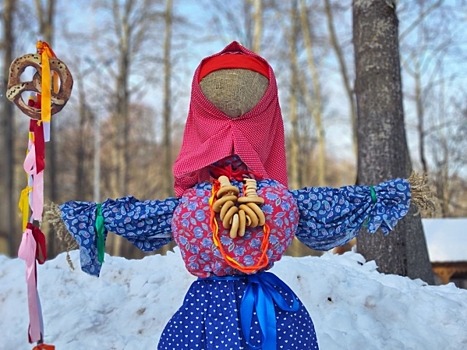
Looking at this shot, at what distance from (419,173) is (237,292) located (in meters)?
1.00

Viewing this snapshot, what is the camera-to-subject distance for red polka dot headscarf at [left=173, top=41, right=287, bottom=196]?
267cm

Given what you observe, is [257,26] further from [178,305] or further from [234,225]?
[234,225]

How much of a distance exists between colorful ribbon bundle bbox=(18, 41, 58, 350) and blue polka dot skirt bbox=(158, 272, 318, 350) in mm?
555

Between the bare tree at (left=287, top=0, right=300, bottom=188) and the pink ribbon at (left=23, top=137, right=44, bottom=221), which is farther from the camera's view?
the bare tree at (left=287, top=0, right=300, bottom=188)

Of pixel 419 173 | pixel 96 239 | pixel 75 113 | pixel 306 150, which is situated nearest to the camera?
pixel 96 239

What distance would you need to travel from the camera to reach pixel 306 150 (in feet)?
79.8

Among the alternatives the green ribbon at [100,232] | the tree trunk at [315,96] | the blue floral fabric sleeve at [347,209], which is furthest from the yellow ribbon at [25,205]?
the tree trunk at [315,96]

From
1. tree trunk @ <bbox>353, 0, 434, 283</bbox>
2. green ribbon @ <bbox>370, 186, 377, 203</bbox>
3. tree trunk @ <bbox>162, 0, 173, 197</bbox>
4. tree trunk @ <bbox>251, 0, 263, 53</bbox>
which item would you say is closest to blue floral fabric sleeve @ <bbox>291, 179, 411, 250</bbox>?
green ribbon @ <bbox>370, 186, 377, 203</bbox>

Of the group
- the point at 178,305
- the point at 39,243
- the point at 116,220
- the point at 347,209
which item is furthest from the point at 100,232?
the point at 178,305

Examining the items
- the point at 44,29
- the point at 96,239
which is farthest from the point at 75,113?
the point at 96,239

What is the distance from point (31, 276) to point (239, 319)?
A: 35.0 inches

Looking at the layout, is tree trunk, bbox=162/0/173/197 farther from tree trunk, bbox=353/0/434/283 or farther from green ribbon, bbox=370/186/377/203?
green ribbon, bbox=370/186/377/203

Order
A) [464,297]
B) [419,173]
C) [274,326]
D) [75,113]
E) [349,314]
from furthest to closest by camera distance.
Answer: [75,113] < [464,297] < [349,314] < [419,173] < [274,326]

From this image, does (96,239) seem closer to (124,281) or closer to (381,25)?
(124,281)
